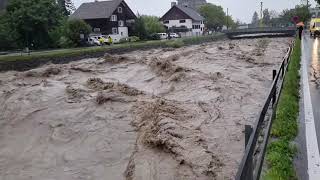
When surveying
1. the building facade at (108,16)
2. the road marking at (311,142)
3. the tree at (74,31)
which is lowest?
the road marking at (311,142)

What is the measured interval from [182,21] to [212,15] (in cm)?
1445

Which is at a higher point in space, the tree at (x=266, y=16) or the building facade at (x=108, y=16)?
the tree at (x=266, y=16)

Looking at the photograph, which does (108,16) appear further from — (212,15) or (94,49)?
(212,15)

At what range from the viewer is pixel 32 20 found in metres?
43.0

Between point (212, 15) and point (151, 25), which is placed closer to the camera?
point (151, 25)

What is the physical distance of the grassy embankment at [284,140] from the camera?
5.32 meters

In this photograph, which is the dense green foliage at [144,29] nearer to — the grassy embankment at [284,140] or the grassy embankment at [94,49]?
the grassy embankment at [94,49]

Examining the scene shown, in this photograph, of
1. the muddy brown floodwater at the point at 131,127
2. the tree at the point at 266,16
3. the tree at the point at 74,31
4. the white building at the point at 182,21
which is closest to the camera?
the muddy brown floodwater at the point at 131,127

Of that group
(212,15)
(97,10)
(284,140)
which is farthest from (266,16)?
(284,140)

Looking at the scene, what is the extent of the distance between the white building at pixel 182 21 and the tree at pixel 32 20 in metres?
41.1

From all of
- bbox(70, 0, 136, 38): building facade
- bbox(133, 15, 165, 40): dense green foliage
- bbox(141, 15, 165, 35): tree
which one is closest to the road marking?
bbox(133, 15, 165, 40): dense green foliage

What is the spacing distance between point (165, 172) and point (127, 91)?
A: 904 cm

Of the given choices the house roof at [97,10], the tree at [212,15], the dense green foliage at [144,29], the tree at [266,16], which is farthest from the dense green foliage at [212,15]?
the tree at [266,16]

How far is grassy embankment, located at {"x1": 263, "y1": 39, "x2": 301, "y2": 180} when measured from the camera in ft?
17.5
